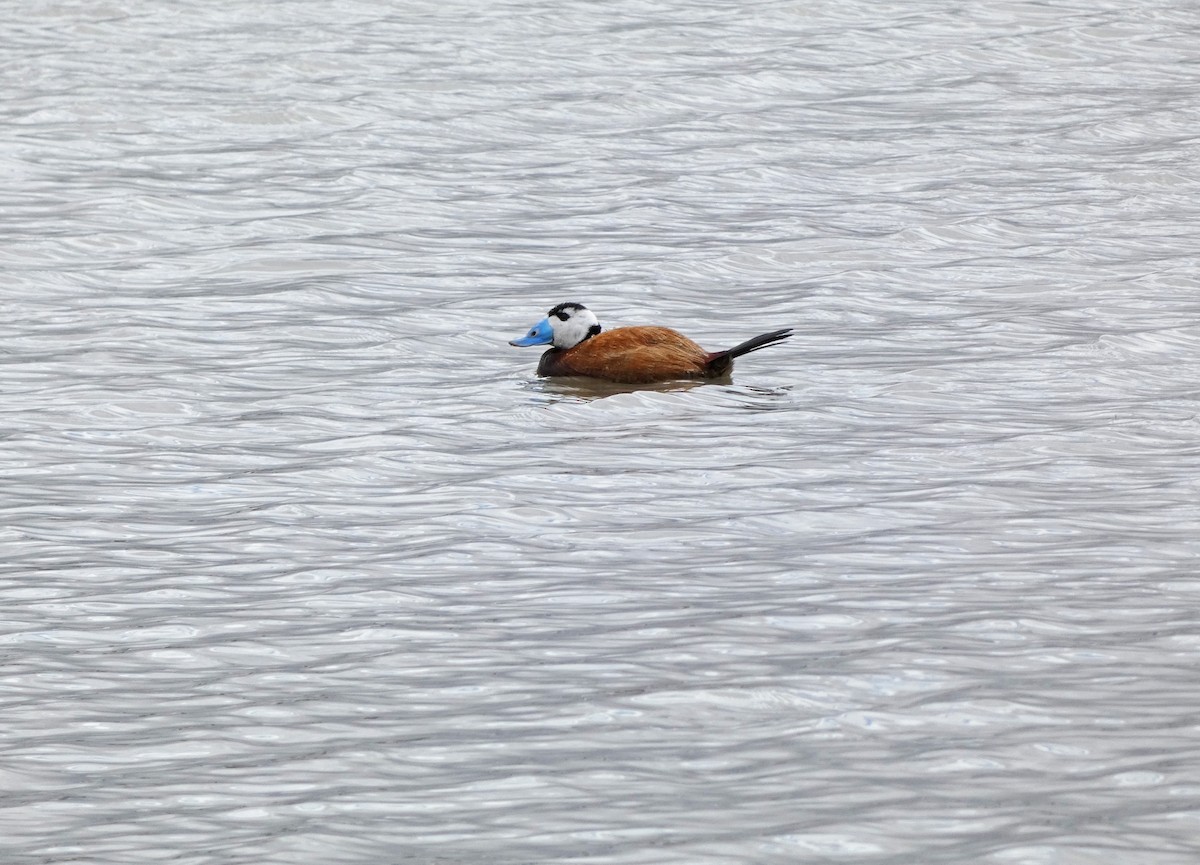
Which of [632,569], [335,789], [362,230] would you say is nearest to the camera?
[335,789]

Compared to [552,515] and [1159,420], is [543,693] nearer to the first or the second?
[552,515]

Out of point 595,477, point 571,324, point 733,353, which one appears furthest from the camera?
point 571,324

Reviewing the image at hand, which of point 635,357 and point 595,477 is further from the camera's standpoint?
point 635,357

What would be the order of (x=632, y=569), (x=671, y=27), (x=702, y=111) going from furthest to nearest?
(x=671, y=27) → (x=702, y=111) → (x=632, y=569)

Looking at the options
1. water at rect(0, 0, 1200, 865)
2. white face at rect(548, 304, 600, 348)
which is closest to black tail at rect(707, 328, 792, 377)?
water at rect(0, 0, 1200, 865)

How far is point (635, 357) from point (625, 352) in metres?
0.09

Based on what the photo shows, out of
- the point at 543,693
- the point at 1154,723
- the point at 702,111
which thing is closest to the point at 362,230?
the point at 702,111

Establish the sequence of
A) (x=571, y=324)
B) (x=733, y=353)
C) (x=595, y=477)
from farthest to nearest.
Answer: (x=571, y=324) < (x=733, y=353) < (x=595, y=477)

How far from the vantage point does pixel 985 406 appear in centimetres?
1184

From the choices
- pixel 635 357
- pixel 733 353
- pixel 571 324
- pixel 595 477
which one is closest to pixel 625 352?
pixel 635 357

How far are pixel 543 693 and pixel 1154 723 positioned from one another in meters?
2.24

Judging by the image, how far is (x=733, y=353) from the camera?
1272 cm

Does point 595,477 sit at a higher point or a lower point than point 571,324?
lower

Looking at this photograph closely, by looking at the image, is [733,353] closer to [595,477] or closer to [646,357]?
[646,357]
